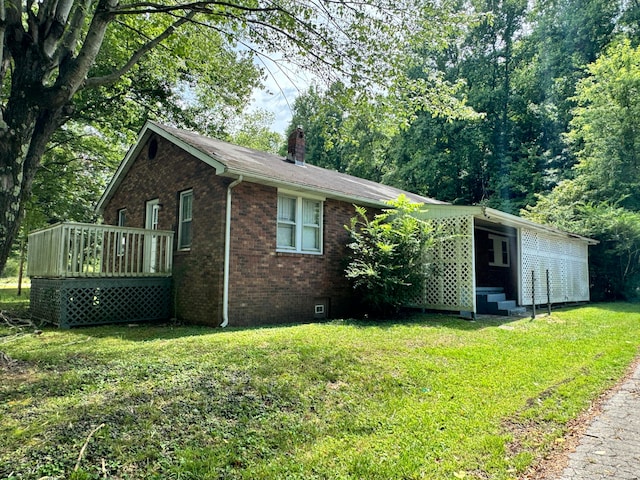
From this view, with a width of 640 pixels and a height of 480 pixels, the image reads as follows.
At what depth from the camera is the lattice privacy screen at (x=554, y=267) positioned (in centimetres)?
1266

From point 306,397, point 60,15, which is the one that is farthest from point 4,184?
point 306,397

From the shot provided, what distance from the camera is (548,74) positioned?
2936cm

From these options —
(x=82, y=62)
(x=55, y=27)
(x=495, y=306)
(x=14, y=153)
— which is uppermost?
(x=55, y=27)

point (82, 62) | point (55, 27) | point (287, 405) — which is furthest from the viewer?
point (82, 62)

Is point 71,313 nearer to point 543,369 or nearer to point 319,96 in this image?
point 319,96

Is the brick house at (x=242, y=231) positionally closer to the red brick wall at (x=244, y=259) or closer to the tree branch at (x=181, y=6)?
the red brick wall at (x=244, y=259)

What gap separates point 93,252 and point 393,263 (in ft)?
23.2

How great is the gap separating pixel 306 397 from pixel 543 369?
3.43m

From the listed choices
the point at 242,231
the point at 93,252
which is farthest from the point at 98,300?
the point at 242,231

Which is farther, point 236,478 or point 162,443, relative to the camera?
point 162,443

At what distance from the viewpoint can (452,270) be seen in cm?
1068

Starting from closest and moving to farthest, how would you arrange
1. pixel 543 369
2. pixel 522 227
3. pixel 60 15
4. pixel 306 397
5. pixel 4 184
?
pixel 306 397 → pixel 4 184 → pixel 543 369 → pixel 60 15 → pixel 522 227

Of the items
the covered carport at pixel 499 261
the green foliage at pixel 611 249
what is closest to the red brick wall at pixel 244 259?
the covered carport at pixel 499 261

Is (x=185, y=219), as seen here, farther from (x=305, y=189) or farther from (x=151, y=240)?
(x=305, y=189)
